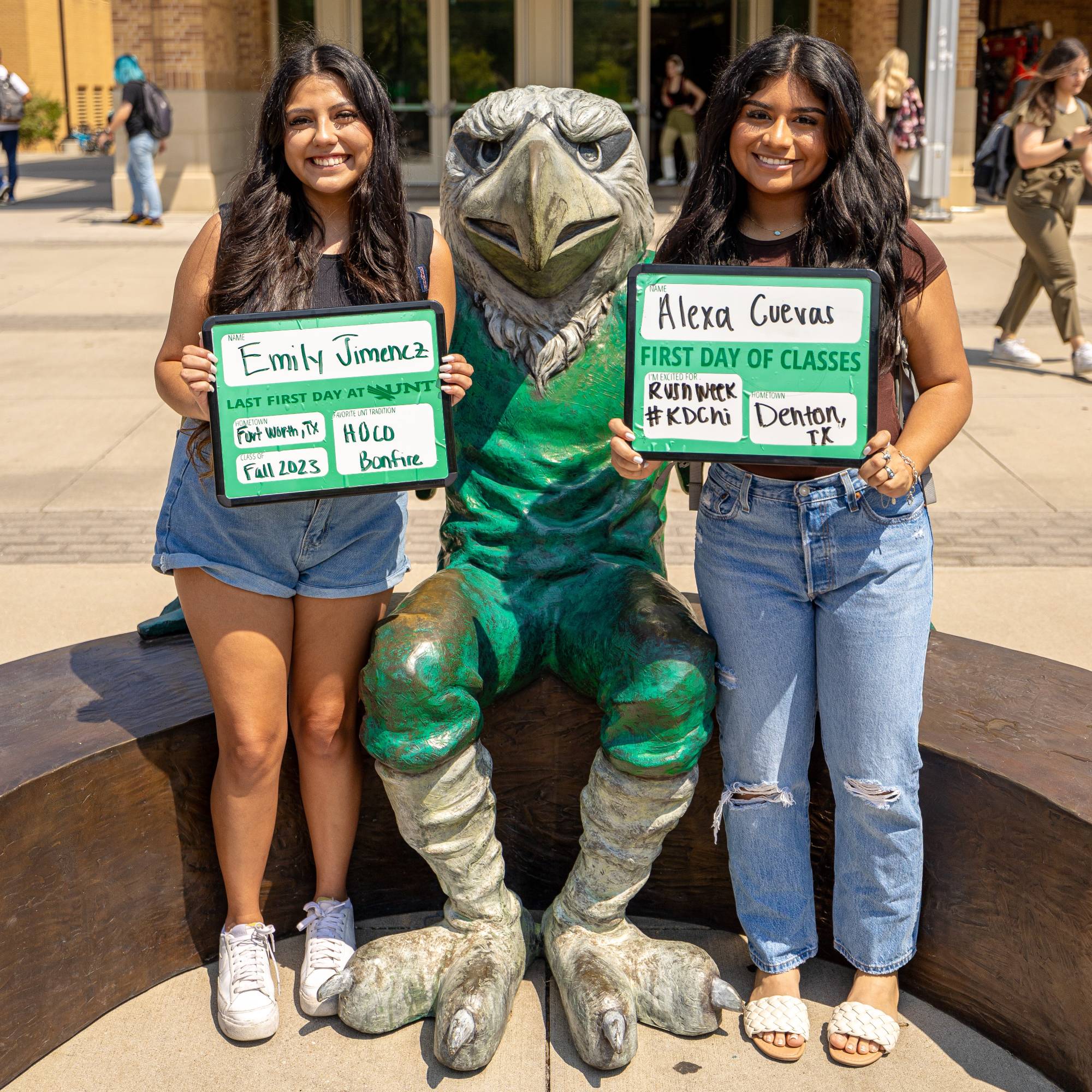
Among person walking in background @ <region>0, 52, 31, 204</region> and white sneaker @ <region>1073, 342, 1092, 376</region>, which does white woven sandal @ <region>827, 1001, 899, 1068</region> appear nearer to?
white sneaker @ <region>1073, 342, 1092, 376</region>

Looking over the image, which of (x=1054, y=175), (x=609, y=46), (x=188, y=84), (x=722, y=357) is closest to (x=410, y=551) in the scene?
(x=722, y=357)

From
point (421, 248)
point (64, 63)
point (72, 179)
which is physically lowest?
point (421, 248)

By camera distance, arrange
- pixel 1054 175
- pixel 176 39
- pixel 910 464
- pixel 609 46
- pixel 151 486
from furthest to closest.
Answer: pixel 609 46 < pixel 176 39 < pixel 1054 175 < pixel 151 486 < pixel 910 464

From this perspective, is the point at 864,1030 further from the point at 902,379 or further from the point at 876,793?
the point at 902,379

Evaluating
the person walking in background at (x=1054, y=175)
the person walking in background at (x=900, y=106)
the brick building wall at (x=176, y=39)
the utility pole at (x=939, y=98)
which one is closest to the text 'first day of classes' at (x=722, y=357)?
the person walking in background at (x=1054, y=175)

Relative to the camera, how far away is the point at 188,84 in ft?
52.1

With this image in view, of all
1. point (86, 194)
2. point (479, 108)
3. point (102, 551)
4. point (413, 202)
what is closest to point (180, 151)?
point (413, 202)

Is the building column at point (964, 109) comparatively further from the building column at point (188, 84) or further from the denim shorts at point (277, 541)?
the denim shorts at point (277, 541)

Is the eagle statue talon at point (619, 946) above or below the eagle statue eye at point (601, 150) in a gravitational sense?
below

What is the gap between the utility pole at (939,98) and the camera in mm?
13516

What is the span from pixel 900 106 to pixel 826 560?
11697 mm

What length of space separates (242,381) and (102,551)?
10.9ft

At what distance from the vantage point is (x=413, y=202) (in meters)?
16.1

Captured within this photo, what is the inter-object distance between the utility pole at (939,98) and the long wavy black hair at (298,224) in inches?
485
